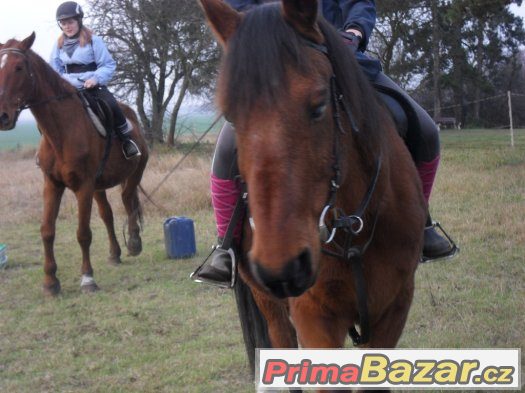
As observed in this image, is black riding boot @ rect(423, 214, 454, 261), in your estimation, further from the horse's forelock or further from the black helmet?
the black helmet

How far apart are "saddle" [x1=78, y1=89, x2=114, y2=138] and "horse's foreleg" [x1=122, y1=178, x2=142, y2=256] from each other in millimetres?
1495

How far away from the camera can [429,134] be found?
146 inches

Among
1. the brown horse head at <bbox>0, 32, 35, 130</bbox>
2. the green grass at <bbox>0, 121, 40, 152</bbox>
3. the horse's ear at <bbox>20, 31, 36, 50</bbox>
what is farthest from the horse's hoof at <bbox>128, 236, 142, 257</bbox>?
the green grass at <bbox>0, 121, 40, 152</bbox>

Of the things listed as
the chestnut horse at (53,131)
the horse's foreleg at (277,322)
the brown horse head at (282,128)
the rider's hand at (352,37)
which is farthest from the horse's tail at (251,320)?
the chestnut horse at (53,131)

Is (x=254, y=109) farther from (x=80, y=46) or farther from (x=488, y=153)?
(x=488, y=153)

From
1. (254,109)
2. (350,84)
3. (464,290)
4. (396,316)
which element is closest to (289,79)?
(254,109)

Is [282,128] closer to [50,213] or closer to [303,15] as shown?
[303,15]

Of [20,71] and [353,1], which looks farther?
[20,71]

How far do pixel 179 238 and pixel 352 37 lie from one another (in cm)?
606

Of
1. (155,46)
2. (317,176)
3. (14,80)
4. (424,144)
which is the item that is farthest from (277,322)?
(155,46)

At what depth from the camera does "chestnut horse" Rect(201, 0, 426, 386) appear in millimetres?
2258

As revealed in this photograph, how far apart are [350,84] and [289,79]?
0.45 m

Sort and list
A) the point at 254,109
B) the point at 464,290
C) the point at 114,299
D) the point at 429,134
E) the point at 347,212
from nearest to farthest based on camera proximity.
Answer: the point at 254,109, the point at 347,212, the point at 429,134, the point at 464,290, the point at 114,299

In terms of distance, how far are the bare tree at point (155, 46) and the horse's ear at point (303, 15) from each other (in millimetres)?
20574
